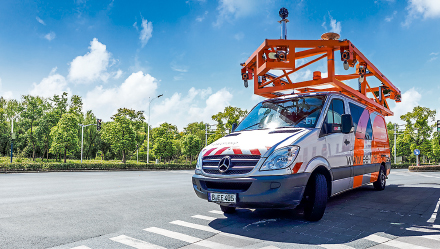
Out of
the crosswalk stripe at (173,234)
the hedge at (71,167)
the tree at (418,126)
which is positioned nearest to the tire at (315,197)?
the crosswalk stripe at (173,234)

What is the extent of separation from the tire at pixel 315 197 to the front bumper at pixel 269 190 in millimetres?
345

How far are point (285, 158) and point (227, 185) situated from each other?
977 millimetres

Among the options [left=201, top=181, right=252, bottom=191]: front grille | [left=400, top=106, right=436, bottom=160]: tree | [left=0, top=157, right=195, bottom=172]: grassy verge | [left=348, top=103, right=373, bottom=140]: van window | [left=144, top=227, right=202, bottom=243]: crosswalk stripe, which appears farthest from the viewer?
[left=400, top=106, right=436, bottom=160]: tree

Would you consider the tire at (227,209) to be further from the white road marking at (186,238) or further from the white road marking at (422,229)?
the white road marking at (422,229)

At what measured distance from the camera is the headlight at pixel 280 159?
4.85 m

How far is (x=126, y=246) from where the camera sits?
13.7ft

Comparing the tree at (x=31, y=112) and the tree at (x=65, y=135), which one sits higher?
the tree at (x=31, y=112)

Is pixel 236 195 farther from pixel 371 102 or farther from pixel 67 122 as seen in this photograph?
pixel 67 122

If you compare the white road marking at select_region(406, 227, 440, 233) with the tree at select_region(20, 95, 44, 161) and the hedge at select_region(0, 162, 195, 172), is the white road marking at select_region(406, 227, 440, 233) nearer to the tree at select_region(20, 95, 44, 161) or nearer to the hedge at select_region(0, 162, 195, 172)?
the hedge at select_region(0, 162, 195, 172)

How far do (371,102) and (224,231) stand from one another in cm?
595

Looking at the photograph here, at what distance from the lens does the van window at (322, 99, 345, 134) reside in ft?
19.1

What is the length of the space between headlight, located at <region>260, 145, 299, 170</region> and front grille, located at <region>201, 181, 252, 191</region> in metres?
0.37

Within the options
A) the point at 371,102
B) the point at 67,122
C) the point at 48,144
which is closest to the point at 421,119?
the point at 371,102

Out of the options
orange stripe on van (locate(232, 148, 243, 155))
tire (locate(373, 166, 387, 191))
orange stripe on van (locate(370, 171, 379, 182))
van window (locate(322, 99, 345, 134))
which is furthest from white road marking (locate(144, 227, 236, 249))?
tire (locate(373, 166, 387, 191))
